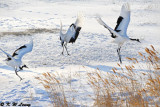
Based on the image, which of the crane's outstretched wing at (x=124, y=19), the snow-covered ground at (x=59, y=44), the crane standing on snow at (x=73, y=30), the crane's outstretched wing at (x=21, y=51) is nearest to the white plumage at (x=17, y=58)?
the crane's outstretched wing at (x=21, y=51)

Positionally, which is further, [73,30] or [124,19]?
[73,30]

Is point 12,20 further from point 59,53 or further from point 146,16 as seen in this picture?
point 146,16

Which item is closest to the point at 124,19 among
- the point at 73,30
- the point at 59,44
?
the point at 73,30

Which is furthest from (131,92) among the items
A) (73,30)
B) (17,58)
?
(73,30)

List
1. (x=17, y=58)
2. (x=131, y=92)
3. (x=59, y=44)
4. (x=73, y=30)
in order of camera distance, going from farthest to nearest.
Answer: (x=59, y=44) < (x=73, y=30) < (x=17, y=58) < (x=131, y=92)

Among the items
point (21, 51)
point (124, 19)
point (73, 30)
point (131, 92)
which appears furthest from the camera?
point (73, 30)

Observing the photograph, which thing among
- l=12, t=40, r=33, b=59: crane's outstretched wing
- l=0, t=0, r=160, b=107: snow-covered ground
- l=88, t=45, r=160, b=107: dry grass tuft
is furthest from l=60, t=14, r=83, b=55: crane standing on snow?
l=88, t=45, r=160, b=107: dry grass tuft

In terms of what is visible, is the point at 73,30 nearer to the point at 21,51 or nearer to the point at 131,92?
the point at 21,51

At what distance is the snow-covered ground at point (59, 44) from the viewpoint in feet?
14.2

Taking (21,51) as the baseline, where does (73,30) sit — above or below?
above

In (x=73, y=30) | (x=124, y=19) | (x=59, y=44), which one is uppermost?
(x=124, y=19)

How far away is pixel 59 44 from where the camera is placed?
25.1 ft

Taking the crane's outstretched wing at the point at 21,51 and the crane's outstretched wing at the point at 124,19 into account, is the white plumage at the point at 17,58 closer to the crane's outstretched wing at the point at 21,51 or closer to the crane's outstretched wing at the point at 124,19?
the crane's outstretched wing at the point at 21,51

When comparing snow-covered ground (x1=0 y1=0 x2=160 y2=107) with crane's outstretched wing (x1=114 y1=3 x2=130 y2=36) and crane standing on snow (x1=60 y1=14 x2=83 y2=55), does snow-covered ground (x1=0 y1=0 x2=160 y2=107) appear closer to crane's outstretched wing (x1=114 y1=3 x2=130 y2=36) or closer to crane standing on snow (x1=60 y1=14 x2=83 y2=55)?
crane standing on snow (x1=60 y1=14 x2=83 y2=55)
